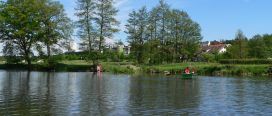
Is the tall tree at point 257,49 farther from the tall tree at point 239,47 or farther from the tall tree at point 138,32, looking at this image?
the tall tree at point 138,32

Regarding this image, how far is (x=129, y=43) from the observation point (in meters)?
103

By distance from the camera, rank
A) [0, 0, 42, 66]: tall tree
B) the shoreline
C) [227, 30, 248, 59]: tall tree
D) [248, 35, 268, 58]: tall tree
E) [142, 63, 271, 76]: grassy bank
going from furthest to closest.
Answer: [248, 35, 268, 58]: tall tree → [227, 30, 248, 59]: tall tree → [0, 0, 42, 66]: tall tree → the shoreline → [142, 63, 271, 76]: grassy bank

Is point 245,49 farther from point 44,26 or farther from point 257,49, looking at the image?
point 44,26

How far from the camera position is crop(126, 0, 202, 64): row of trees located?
101938 millimetres

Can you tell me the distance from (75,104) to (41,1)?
234ft

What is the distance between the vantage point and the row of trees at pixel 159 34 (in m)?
102

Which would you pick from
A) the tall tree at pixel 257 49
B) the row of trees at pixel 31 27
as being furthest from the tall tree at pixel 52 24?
the tall tree at pixel 257 49

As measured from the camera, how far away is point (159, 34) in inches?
4149

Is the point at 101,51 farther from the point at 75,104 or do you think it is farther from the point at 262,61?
the point at 75,104

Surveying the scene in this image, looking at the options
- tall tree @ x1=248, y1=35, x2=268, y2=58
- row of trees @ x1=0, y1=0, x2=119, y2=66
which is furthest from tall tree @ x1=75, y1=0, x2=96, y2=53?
tall tree @ x1=248, y1=35, x2=268, y2=58

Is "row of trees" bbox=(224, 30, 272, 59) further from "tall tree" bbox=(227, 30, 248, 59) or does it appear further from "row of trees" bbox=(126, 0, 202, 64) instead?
"row of trees" bbox=(126, 0, 202, 64)

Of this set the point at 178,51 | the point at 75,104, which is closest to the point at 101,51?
the point at 178,51

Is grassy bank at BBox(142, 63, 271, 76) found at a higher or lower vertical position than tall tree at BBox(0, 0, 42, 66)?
lower

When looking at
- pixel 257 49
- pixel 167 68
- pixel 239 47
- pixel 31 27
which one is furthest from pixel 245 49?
pixel 31 27
